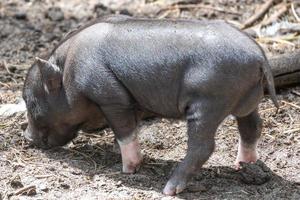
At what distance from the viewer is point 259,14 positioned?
28.7 feet

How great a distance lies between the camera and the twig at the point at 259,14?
8.53 m

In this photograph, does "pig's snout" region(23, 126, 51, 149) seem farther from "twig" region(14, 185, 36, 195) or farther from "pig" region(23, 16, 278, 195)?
"twig" region(14, 185, 36, 195)

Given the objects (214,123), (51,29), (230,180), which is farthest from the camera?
(51,29)

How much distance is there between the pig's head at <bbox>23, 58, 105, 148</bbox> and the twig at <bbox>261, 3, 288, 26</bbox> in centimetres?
320

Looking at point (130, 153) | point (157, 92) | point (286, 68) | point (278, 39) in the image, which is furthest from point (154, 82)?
point (278, 39)

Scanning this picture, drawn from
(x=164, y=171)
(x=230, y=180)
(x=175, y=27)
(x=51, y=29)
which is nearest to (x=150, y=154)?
(x=164, y=171)

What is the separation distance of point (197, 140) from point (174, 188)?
1.20 ft

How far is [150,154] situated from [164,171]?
14.5 inches

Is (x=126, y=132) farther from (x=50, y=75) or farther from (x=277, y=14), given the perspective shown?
(x=277, y=14)

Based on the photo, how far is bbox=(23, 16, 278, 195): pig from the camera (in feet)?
16.8

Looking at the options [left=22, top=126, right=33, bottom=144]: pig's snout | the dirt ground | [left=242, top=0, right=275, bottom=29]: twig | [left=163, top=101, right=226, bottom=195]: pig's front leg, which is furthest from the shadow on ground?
[left=242, top=0, right=275, bottom=29]: twig

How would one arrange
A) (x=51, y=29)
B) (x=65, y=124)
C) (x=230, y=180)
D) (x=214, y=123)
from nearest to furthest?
(x=214, y=123), (x=230, y=180), (x=65, y=124), (x=51, y=29)

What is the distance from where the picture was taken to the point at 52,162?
5.82 meters

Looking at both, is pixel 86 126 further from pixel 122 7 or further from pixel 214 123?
pixel 122 7
